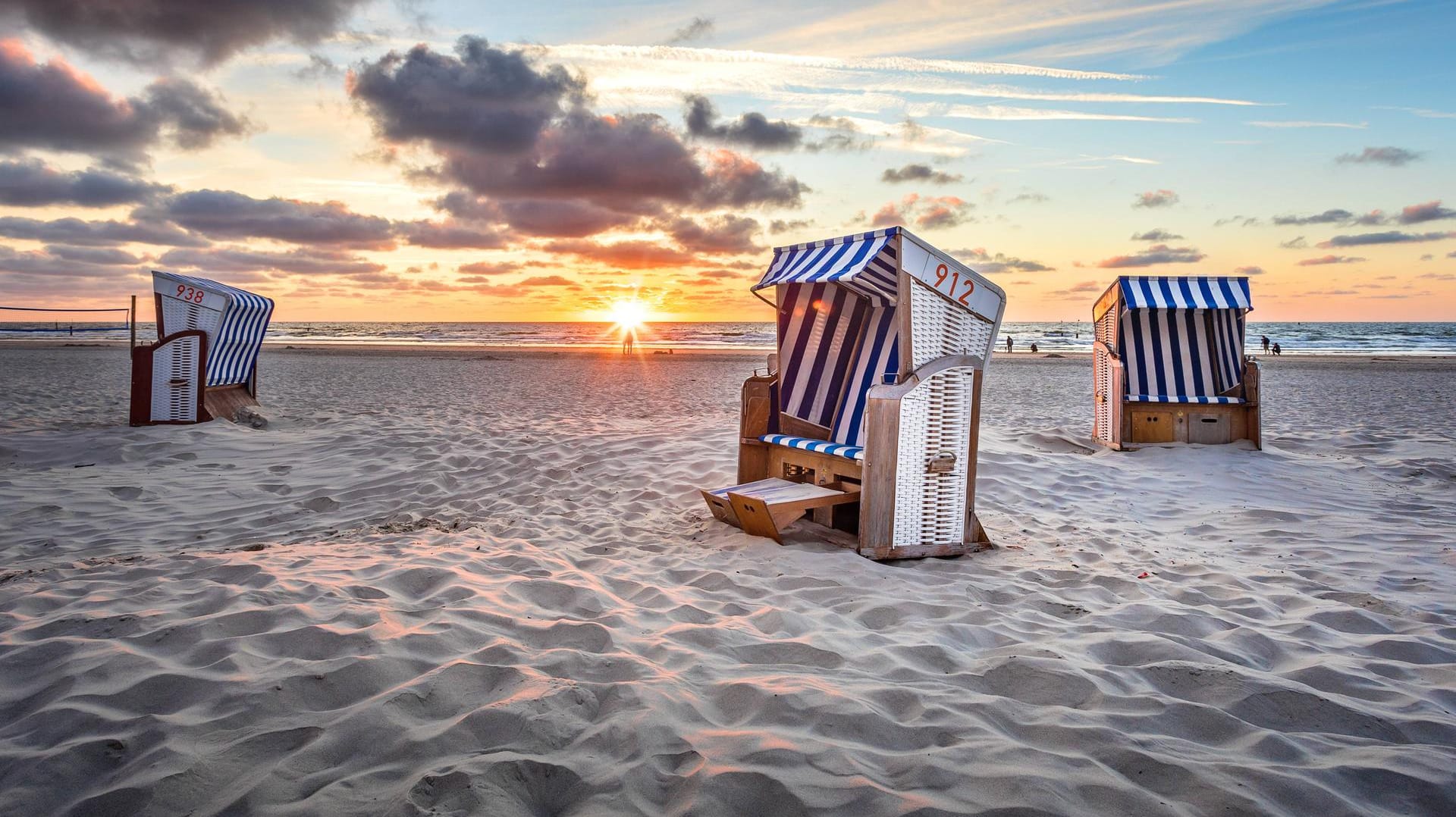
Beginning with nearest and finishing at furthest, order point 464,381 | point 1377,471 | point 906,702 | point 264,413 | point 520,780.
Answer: point 520,780 → point 906,702 → point 1377,471 → point 264,413 → point 464,381

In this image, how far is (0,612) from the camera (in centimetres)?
315

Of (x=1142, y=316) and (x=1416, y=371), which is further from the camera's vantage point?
(x=1416, y=371)

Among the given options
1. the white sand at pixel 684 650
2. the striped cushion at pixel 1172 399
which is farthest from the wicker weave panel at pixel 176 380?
the striped cushion at pixel 1172 399

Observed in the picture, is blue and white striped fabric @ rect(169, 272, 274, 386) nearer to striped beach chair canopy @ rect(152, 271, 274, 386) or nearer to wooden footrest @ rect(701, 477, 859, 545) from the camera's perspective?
striped beach chair canopy @ rect(152, 271, 274, 386)

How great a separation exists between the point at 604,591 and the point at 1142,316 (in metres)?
8.15

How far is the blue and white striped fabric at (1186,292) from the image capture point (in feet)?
28.4

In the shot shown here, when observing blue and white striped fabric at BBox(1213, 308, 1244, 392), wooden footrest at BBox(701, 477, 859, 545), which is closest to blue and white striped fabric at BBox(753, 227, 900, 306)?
wooden footrest at BBox(701, 477, 859, 545)

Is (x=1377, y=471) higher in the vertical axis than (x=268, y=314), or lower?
lower

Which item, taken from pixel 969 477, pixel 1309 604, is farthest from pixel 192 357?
pixel 1309 604

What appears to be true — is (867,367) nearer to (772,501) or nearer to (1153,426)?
(772,501)

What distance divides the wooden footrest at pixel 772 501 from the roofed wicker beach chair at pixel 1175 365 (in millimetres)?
5485

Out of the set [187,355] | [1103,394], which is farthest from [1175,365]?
[187,355]

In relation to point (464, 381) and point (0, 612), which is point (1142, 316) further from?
point (464, 381)

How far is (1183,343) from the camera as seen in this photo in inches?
360
